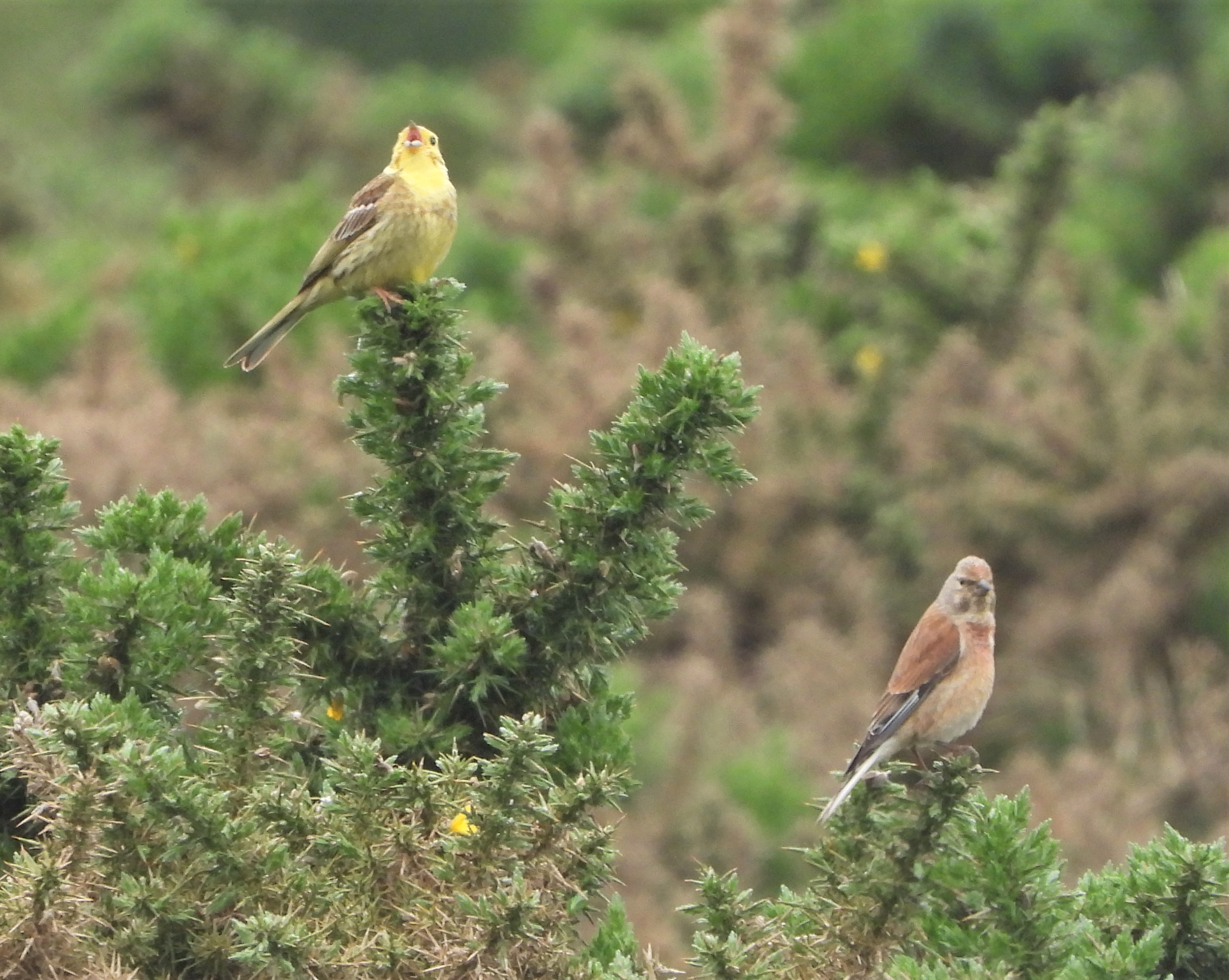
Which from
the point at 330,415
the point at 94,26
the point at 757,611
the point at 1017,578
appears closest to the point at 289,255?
the point at 330,415

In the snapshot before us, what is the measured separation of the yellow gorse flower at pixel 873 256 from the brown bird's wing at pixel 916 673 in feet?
27.2

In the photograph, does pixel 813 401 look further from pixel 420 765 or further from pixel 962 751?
pixel 420 765

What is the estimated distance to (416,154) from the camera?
645cm

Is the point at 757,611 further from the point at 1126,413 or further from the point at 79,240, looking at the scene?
the point at 79,240

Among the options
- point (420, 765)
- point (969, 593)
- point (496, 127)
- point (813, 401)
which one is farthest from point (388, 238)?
point (496, 127)

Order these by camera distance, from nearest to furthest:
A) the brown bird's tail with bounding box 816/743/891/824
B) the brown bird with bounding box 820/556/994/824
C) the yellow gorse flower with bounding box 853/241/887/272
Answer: the brown bird's tail with bounding box 816/743/891/824 → the brown bird with bounding box 820/556/994/824 → the yellow gorse flower with bounding box 853/241/887/272

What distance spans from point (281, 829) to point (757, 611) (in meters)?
9.68

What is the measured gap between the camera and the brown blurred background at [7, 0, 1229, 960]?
11352 mm

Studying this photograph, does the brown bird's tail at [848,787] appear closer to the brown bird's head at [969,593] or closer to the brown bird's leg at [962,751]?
the brown bird's leg at [962,751]

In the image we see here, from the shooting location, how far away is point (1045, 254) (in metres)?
13.4

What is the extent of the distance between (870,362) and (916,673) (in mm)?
8320

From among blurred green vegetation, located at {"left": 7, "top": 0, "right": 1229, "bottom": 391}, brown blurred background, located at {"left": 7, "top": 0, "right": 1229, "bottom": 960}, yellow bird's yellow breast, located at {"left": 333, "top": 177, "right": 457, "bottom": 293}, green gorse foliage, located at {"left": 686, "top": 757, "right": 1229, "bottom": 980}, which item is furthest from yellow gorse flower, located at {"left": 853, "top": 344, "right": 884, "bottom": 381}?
green gorse foliage, located at {"left": 686, "top": 757, "right": 1229, "bottom": 980}

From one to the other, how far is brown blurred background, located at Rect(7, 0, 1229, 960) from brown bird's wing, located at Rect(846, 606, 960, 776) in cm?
354

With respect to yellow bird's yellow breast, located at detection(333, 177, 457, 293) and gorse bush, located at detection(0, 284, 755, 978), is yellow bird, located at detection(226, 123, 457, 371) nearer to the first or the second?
yellow bird's yellow breast, located at detection(333, 177, 457, 293)
